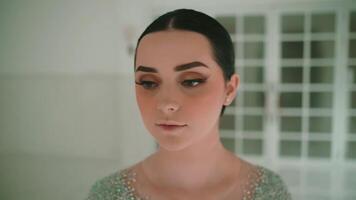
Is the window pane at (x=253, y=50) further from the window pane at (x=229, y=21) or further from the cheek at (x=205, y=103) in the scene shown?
the cheek at (x=205, y=103)

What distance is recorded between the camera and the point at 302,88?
108 inches

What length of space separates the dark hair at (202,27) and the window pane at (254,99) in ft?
6.94

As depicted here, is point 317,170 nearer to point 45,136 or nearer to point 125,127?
point 125,127

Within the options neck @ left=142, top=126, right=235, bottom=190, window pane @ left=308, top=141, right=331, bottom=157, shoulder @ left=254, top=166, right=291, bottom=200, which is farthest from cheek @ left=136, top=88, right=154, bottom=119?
window pane @ left=308, top=141, right=331, bottom=157

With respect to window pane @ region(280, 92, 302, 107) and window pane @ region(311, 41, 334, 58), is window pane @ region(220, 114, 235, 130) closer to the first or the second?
window pane @ region(280, 92, 302, 107)

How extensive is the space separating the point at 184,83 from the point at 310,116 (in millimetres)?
2432

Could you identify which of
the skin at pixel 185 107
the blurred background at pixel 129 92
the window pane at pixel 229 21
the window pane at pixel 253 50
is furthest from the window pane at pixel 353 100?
the skin at pixel 185 107

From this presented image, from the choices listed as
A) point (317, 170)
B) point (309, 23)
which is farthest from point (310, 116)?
point (309, 23)

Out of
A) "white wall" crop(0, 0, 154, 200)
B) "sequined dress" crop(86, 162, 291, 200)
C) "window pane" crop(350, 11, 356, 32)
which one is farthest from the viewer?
"window pane" crop(350, 11, 356, 32)

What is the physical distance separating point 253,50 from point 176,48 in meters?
2.28

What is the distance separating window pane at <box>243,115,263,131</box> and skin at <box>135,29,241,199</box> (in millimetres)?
2158

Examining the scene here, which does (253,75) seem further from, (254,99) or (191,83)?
(191,83)

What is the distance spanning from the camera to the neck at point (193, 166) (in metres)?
0.66

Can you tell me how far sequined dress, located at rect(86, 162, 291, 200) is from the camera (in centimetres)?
67
